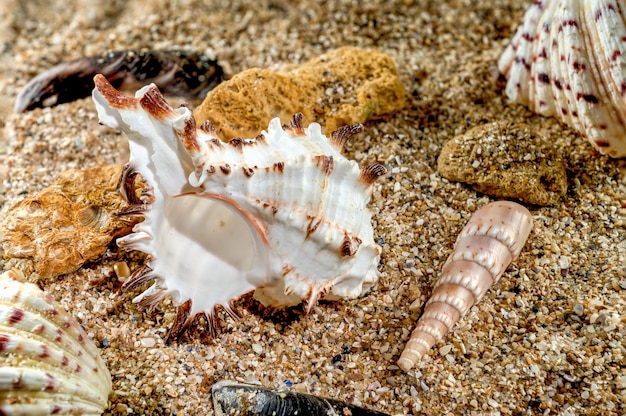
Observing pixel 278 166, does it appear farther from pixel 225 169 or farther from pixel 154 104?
pixel 154 104

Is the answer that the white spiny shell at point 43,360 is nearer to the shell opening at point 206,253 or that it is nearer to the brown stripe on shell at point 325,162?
the shell opening at point 206,253

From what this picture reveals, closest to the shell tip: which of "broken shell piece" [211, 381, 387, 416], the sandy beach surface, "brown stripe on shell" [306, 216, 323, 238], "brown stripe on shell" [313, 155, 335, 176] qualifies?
"brown stripe on shell" [313, 155, 335, 176]

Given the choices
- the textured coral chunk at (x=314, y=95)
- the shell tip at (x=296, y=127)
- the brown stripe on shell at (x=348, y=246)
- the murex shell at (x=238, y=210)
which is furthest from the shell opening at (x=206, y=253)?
the textured coral chunk at (x=314, y=95)

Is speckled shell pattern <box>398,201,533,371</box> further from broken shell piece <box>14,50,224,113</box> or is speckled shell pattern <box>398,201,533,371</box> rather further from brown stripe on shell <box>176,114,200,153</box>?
broken shell piece <box>14,50,224,113</box>

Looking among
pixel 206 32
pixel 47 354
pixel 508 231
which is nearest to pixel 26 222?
pixel 47 354

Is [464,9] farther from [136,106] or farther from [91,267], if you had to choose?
[91,267]

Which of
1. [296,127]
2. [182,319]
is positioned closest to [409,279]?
[296,127]
